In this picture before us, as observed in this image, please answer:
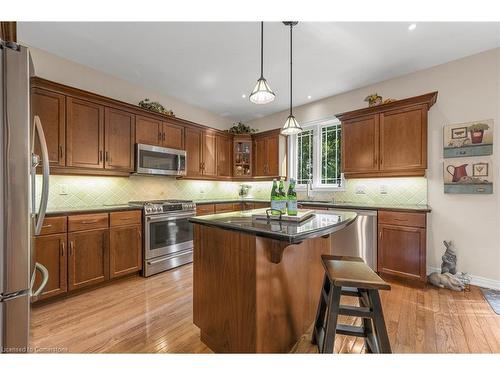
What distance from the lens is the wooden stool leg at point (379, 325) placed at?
119cm

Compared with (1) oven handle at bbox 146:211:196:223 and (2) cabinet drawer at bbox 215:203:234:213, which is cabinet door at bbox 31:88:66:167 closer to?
(1) oven handle at bbox 146:211:196:223

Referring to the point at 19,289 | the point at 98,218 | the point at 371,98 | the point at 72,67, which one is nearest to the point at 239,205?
the point at 98,218

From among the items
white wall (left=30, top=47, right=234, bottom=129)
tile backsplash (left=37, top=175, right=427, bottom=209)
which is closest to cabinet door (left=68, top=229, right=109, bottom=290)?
tile backsplash (left=37, top=175, right=427, bottom=209)

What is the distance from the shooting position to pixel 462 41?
2.51 metres

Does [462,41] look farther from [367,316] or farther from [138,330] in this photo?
[138,330]

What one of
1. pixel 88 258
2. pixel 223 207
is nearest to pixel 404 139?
pixel 223 207

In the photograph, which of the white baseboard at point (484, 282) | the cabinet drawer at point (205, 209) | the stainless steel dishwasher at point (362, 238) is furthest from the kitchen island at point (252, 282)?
the white baseboard at point (484, 282)

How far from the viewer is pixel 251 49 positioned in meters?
2.61

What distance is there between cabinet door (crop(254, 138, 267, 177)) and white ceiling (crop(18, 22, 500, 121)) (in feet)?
4.59

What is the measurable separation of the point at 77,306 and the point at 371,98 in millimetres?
4416

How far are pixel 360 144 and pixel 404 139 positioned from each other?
551 mm

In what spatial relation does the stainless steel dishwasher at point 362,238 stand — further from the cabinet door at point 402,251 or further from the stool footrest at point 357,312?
the stool footrest at point 357,312

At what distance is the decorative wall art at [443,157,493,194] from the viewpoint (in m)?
2.65

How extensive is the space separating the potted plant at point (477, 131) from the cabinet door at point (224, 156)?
3.76 metres
